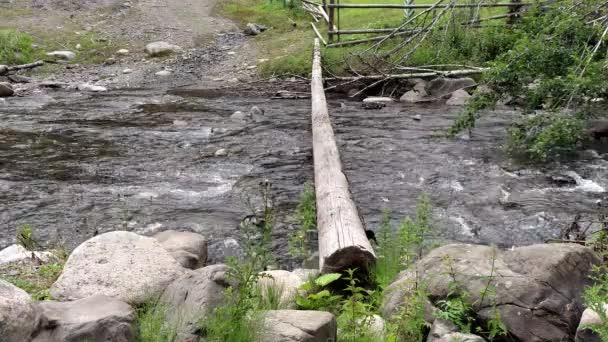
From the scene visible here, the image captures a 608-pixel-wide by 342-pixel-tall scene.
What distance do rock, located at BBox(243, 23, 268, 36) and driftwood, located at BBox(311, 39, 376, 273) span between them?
1391cm

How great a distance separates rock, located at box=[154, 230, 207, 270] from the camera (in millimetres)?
4969

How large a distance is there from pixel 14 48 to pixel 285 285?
51.5ft

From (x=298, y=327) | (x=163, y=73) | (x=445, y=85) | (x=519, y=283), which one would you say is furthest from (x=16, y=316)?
(x=163, y=73)

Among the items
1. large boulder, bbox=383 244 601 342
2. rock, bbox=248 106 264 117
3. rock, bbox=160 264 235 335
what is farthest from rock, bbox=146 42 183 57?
large boulder, bbox=383 244 601 342

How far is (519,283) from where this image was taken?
12.4ft

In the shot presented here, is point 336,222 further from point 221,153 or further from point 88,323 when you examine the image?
point 221,153

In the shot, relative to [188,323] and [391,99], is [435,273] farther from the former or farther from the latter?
[391,99]

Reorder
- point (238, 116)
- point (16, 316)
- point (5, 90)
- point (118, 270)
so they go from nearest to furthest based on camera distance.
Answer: point (16, 316), point (118, 270), point (238, 116), point (5, 90)

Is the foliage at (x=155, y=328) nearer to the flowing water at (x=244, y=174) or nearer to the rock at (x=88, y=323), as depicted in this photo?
the rock at (x=88, y=323)

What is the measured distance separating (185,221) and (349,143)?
148 inches

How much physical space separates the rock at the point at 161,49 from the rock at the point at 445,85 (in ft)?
30.6

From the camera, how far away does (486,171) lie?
8.07 m

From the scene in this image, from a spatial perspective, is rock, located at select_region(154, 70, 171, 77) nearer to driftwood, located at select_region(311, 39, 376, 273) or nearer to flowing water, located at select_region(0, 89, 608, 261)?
flowing water, located at select_region(0, 89, 608, 261)

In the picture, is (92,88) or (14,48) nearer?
(92,88)
